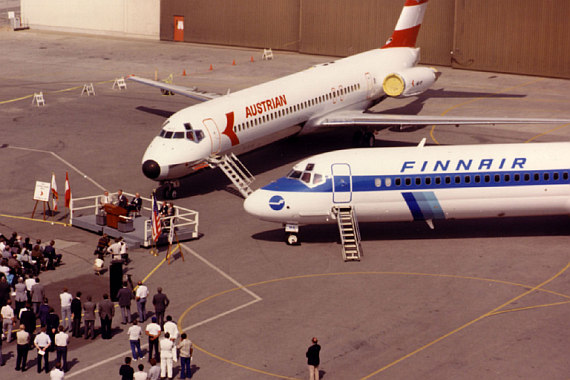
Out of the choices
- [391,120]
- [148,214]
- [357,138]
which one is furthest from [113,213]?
[357,138]

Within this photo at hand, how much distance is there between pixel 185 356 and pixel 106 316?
419cm

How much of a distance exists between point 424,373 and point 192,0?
64977mm

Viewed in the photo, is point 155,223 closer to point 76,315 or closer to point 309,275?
point 309,275

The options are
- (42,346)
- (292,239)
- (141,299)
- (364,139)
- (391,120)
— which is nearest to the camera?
(42,346)

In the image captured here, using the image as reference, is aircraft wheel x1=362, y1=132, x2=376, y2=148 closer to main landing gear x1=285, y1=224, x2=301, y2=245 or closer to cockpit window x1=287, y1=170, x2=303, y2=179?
cockpit window x1=287, y1=170, x2=303, y2=179

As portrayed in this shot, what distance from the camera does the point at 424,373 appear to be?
27.8 metres

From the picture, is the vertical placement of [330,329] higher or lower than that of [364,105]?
lower

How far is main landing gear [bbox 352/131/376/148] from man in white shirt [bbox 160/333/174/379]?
28310 millimetres

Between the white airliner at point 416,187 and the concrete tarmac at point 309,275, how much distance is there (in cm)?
160

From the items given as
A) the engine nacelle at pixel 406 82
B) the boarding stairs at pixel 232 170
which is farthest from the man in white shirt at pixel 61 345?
the engine nacelle at pixel 406 82

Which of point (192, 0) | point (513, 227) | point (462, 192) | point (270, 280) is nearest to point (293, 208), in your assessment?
point (270, 280)

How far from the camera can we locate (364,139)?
53.6m

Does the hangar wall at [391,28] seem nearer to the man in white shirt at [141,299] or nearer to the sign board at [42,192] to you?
the sign board at [42,192]

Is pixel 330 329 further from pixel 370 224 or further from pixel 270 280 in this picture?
pixel 370 224
